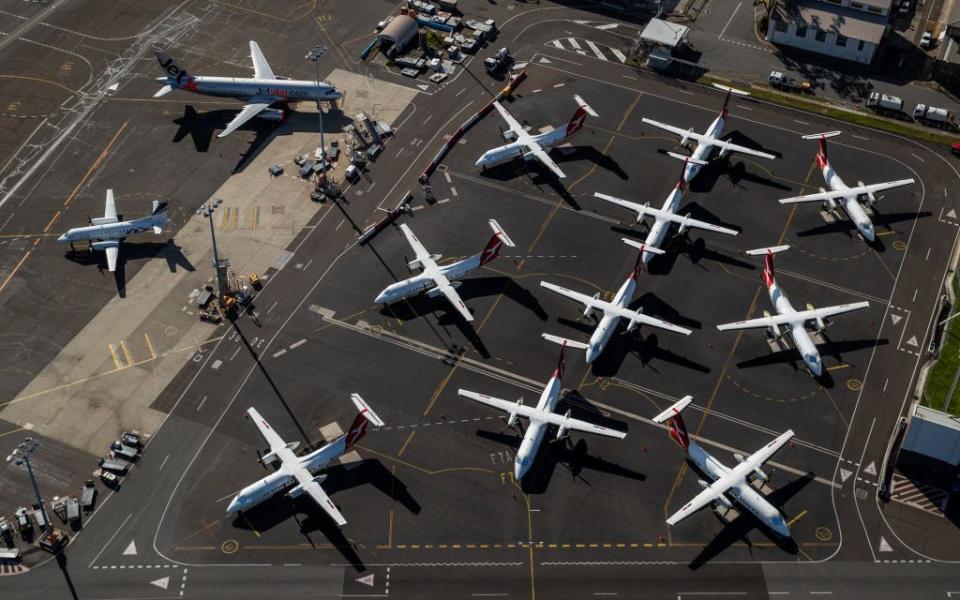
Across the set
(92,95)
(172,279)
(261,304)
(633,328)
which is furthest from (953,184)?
(92,95)

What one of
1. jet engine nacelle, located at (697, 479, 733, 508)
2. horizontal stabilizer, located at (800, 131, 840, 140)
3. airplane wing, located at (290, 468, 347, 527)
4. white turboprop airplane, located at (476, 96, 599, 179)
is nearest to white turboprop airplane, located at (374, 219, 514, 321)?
white turboprop airplane, located at (476, 96, 599, 179)

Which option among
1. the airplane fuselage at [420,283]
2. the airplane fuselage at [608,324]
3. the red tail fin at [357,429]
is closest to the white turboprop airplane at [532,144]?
the airplane fuselage at [420,283]

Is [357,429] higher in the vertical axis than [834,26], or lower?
lower

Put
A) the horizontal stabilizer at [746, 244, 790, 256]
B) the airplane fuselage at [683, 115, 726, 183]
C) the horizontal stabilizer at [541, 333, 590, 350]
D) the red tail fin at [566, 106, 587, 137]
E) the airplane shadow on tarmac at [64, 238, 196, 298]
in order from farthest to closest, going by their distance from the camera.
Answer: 1. the red tail fin at [566, 106, 587, 137]
2. the airplane fuselage at [683, 115, 726, 183]
3. the airplane shadow on tarmac at [64, 238, 196, 298]
4. the horizontal stabilizer at [746, 244, 790, 256]
5. the horizontal stabilizer at [541, 333, 590, 350]

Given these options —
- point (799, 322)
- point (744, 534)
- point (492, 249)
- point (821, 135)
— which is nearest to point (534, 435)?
point (744, 534)

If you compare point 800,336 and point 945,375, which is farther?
point 800,336

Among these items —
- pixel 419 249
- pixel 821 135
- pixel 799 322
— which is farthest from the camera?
pixel 821 135

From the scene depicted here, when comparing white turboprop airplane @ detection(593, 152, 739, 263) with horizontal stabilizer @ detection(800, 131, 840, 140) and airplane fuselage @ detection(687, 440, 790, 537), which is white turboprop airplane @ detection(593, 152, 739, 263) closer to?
horizontal stabilizer @ detection(800, 131, 840, 140)

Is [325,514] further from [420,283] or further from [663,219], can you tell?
[663,219]
